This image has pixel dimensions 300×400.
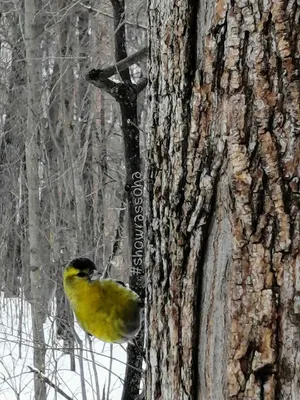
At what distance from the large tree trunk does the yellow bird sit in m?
1.07

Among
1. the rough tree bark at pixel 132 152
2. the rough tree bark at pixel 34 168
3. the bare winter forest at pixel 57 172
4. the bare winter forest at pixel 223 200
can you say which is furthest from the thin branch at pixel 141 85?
the rough tree bark at pixel 34 168

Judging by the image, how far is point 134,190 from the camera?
240 cm

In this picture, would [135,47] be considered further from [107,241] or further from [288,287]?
[288,287]

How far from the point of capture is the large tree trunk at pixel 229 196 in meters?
1.08

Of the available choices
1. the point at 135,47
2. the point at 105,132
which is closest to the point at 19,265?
the point at 105,132

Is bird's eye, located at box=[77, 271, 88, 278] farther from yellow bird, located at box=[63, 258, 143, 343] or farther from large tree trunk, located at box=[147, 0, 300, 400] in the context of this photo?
large tree trunk, located at box=[147, 0, 300, 400]

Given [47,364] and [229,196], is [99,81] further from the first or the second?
[47,364]

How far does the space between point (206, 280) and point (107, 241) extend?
4917mm

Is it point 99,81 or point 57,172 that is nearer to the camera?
point 99,81

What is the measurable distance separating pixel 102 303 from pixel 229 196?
1.40 metres

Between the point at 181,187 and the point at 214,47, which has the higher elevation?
the point at 214,47

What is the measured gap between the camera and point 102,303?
2441 millimetres

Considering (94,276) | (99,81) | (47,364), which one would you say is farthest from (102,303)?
(47,364)

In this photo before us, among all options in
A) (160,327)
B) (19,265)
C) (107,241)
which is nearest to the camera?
(160,327)
